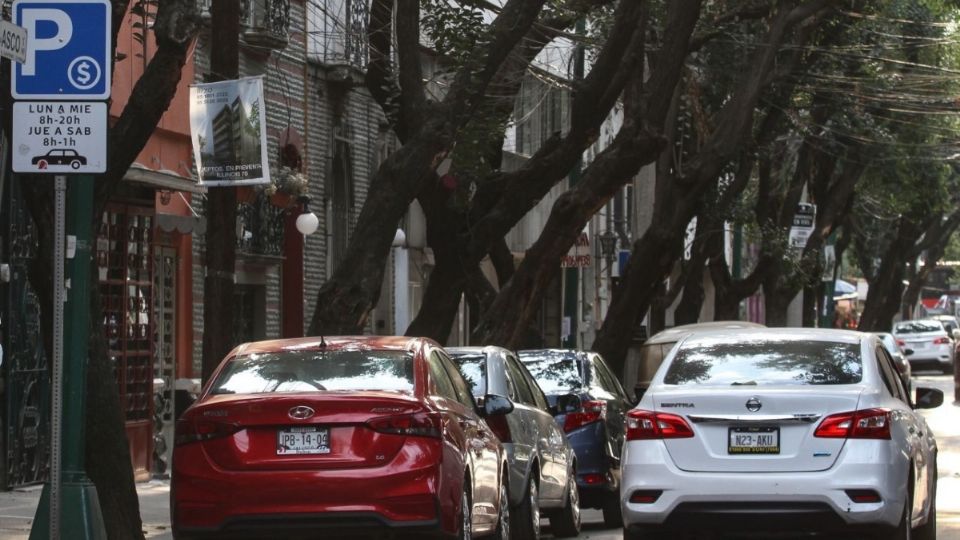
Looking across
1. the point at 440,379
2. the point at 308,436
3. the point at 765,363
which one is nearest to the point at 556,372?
the point at 765,363

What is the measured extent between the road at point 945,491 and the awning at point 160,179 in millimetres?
5310

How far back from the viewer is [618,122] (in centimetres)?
4388

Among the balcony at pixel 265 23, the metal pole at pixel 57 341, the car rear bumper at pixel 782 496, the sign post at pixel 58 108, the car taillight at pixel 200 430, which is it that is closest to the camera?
the metal pole at pixel 57 341

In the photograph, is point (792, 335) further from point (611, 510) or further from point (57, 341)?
point (57, 341)

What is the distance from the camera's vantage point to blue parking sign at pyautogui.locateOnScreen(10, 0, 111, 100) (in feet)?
30.6

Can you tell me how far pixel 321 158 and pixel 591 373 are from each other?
9986 mm

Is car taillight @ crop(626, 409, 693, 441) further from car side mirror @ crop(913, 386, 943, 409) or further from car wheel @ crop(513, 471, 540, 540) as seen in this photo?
car side mirror @ crop(913, 386, 943, 409)

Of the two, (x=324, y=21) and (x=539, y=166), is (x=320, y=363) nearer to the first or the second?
(x=539, y=166)

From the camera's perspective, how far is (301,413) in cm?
1009

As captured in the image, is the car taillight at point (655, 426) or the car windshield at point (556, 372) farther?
the car windshield at point (556, 372)

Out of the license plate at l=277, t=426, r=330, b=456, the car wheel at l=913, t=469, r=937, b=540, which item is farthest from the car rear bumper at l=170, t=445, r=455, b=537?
the car wheel at l=913, t=469, r=937, b=540

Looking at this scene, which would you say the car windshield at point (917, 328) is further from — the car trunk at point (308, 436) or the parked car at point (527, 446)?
the car trunk at point (308, 436)

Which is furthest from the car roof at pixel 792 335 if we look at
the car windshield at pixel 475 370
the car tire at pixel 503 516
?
the car windshield at pixel 475 370

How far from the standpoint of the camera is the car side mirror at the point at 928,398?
13.1 meters
